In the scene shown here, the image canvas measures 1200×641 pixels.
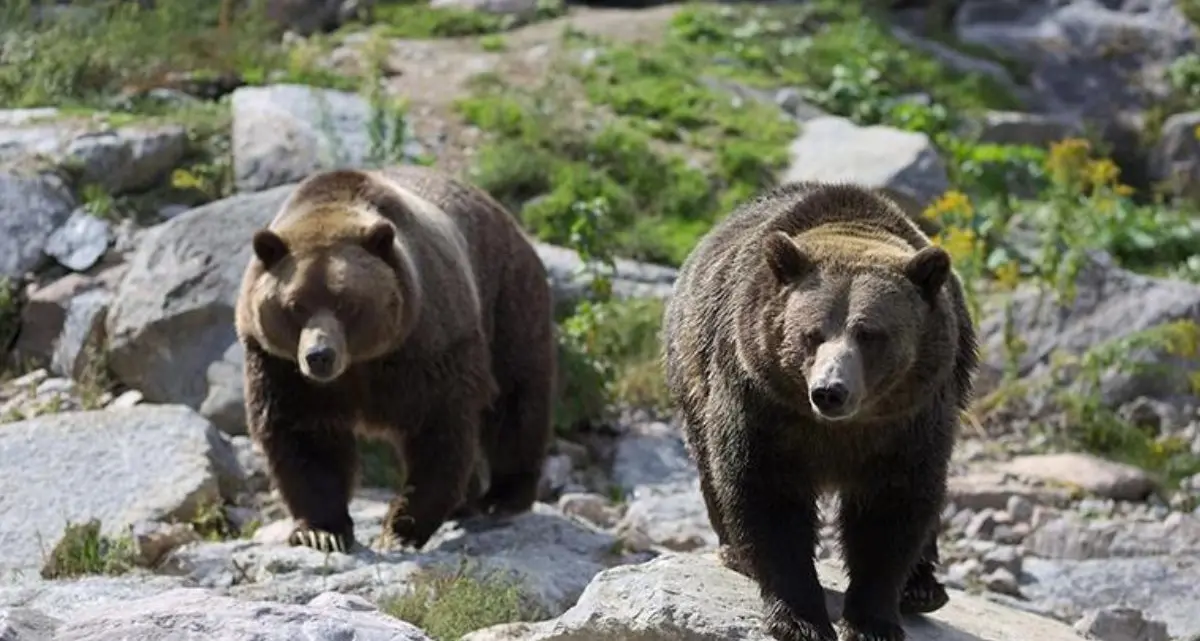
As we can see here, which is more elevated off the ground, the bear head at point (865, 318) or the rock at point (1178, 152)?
the bear head at point (865, 318)

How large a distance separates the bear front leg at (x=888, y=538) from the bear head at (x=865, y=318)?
11.1 inches

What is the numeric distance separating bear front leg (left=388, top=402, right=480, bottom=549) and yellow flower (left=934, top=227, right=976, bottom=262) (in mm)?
4300

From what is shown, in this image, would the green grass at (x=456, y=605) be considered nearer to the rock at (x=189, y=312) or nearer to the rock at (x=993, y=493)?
the rock at (x=189, y=312)

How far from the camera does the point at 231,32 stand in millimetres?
15742

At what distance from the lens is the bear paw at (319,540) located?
8.30 metres

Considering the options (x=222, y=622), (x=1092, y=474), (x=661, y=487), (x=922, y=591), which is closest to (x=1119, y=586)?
(x=1092, y=474)

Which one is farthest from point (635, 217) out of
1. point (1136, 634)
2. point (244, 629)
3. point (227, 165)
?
point (244, 629)

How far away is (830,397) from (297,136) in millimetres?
8465

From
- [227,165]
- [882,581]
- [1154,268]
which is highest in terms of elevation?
[882,581]

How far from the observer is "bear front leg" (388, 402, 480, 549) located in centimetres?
859

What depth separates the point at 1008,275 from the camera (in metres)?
13.1

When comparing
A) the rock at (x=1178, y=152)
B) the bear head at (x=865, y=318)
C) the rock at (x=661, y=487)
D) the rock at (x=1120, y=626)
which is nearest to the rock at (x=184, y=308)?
the rock at (x=661, y=487)

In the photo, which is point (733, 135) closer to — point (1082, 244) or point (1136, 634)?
point (1082, 244)

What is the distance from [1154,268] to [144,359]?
735cm
